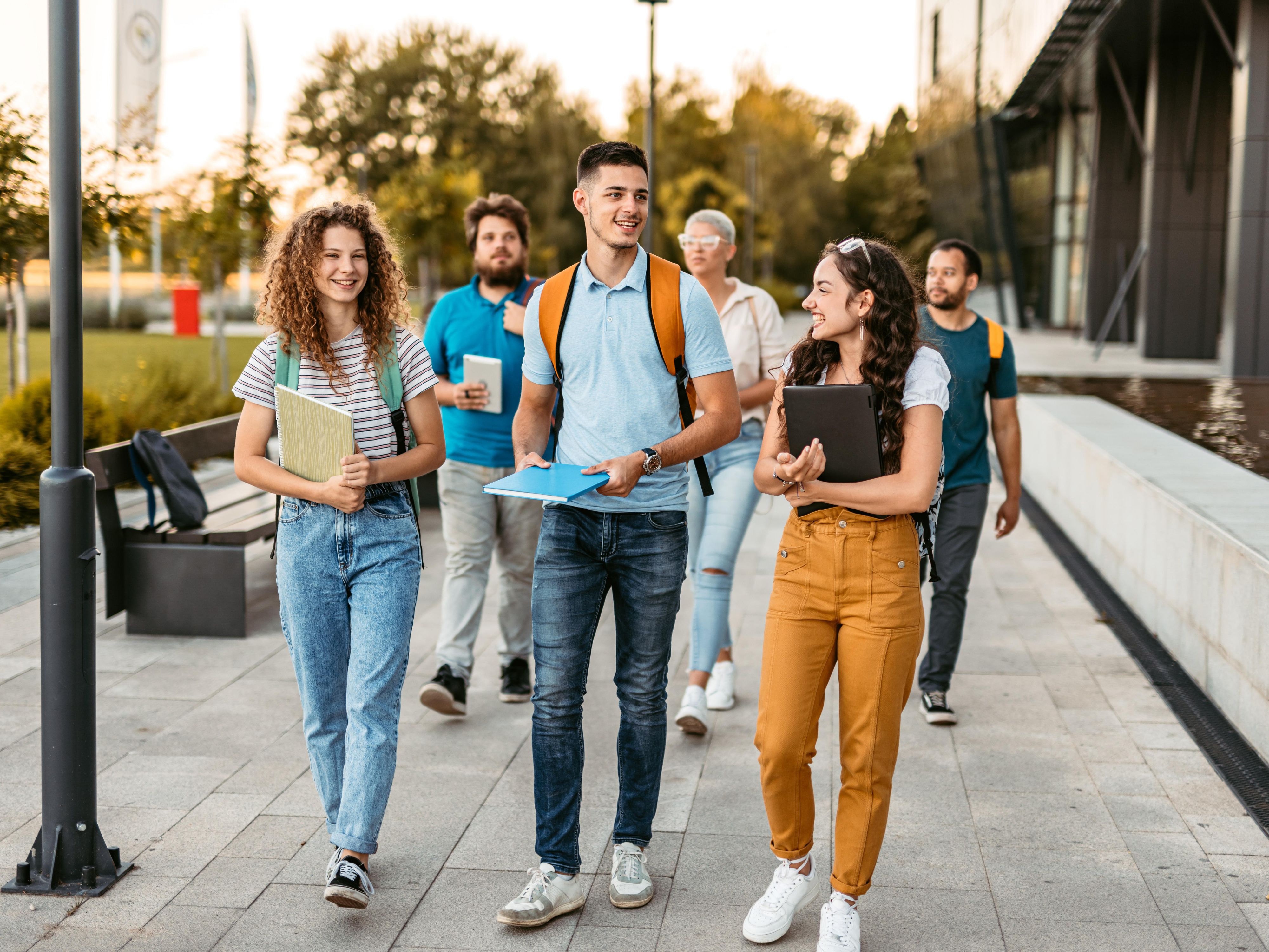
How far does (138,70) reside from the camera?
14133 mm

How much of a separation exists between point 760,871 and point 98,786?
234 cm

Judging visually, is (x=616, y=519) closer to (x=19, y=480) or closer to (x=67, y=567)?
(x=67, y=567)

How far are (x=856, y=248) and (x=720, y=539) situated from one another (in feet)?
7.08

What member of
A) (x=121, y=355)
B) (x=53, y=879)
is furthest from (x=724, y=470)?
(x=121, y=355)

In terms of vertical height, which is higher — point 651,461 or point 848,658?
point 651,461

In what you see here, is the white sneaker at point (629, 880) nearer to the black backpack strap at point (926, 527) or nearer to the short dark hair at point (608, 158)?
the black backpack strap at point (926, 527)

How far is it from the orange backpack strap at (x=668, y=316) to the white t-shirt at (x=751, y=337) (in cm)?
178

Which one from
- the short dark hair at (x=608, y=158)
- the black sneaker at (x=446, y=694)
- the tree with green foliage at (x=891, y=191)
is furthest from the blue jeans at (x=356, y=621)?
the tree with green foliage at (x=891, y=191)

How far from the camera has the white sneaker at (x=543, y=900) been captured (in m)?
3.42

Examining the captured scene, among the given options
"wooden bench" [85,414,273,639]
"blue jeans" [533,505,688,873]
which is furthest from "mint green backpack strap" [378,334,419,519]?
"wooden bench" [85,414,273,639]

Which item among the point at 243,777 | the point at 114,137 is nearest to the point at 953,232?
the point at 114,137

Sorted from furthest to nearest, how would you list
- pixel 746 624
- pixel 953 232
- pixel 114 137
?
pixel 953 232 < pixel 114 137 < pixel 746 624

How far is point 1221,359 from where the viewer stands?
57.2 ft

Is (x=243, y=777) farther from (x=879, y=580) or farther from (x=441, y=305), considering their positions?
(x=879, y=580)
